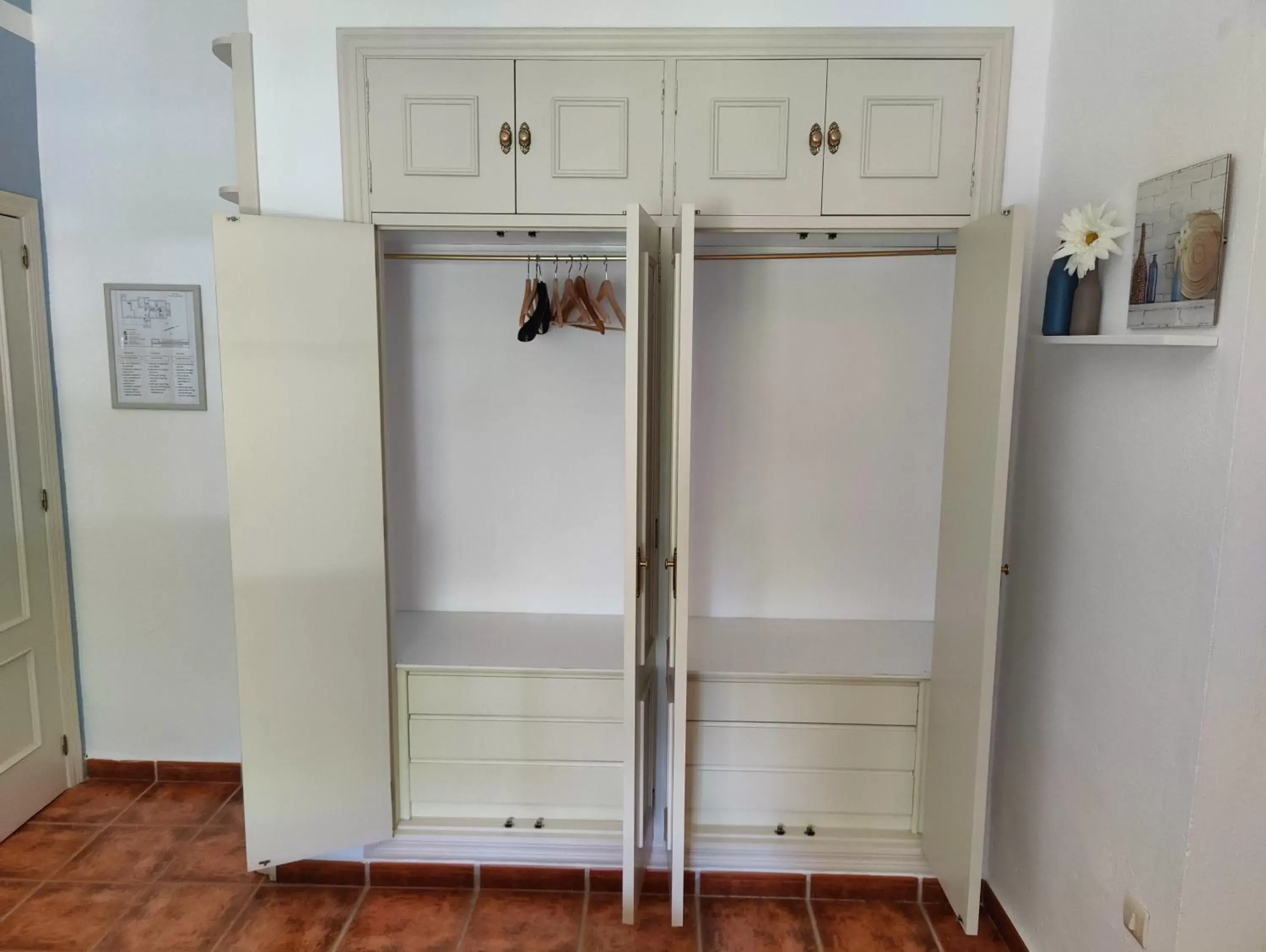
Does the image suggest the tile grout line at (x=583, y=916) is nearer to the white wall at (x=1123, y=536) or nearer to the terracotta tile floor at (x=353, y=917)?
the terracotta tile floor at (x=353, y=917)

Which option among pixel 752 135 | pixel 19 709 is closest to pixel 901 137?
pixel 752 135

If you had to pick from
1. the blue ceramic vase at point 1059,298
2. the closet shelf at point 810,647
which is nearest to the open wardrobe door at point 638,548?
the closet shelf at point 810,647

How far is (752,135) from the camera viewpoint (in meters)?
2.14

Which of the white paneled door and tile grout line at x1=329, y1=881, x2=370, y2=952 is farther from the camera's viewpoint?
the white paneled door

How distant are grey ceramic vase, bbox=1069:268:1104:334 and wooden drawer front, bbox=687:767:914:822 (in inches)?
54.6

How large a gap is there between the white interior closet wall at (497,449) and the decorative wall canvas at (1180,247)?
149 cm

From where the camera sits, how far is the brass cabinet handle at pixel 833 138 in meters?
2.12

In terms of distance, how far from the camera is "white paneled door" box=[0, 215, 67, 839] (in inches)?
104

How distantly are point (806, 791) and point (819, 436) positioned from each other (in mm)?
1122

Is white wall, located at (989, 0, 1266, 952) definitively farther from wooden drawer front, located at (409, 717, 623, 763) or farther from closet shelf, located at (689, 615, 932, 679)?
wooden drawer front, located at (409, 717, 623, 763)

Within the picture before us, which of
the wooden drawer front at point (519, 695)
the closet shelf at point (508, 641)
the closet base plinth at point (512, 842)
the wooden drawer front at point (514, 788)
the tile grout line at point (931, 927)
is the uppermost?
the closet shelf at point (508, 641)

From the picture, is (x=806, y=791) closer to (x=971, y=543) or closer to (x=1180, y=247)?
(x=971, y=543)

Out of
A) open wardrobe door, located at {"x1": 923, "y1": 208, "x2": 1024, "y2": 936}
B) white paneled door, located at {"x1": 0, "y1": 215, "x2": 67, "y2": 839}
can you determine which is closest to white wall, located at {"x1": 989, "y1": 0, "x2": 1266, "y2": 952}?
open wardrobe door, located at {"x1": 923, "y1": 208, "x2": 1024, "y2": 936}

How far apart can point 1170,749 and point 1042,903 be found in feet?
2.50
